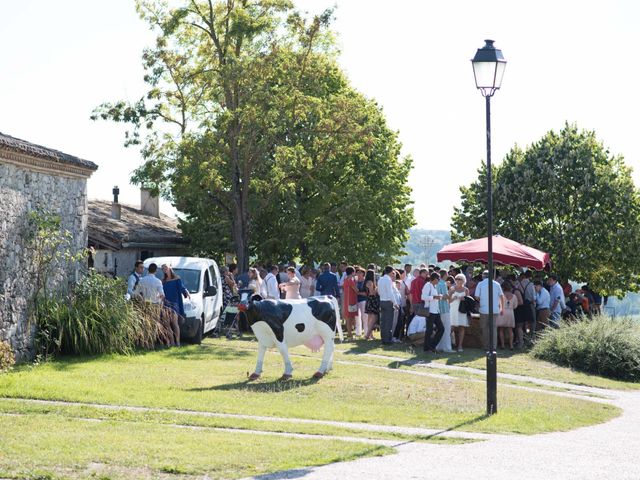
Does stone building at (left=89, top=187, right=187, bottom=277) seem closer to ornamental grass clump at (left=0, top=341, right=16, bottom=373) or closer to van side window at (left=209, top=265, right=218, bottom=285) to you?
van side window at (left=209, top=265, right=218, bottom=285)

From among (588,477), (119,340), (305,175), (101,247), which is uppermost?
(305,175)

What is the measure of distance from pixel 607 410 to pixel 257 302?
5.83 metres

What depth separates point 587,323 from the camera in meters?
24.3

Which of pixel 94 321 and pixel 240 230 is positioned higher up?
pixel 240 230

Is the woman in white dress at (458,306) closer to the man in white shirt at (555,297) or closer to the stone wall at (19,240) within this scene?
the man in white shirt at (555,297)

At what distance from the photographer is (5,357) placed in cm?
1700

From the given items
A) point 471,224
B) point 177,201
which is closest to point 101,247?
→ point 177,201

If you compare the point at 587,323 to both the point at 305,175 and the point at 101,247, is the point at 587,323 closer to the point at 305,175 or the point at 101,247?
the point at 305,175

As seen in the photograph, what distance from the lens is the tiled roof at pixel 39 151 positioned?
57.4 ft

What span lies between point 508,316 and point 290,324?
897 cm

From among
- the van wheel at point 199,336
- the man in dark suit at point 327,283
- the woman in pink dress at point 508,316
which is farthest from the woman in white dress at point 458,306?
the van wheel at point 199,336

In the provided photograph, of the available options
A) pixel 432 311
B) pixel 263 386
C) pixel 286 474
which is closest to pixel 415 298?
pixel 432 311

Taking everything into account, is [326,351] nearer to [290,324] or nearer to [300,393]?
[290,324]

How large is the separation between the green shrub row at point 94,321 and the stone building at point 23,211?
342 mm
